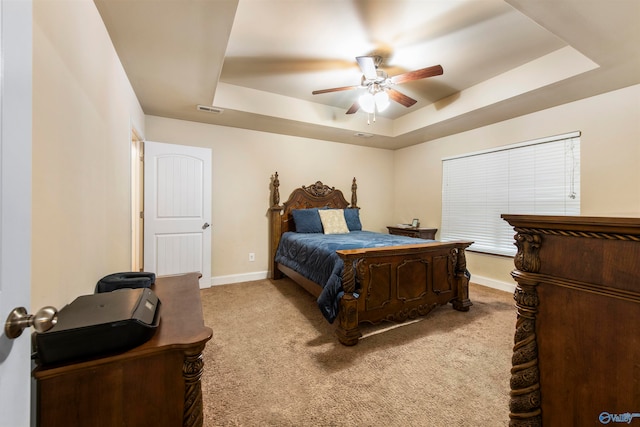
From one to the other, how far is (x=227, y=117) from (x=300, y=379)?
10.3 feet

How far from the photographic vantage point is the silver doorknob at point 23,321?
20.8 inches

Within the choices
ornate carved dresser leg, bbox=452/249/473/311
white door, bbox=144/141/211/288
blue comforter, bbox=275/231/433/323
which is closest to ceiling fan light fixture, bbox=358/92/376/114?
blue comforter, bbox=275/231/433/323

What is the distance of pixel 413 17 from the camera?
6.80 feet

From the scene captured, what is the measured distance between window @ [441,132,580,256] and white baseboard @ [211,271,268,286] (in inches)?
118

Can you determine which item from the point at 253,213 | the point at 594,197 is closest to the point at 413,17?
the point at 594,197

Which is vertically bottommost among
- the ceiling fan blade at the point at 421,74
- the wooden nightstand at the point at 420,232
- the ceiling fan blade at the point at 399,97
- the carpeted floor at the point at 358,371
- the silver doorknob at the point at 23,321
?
the carpeted floor at the point at 358,371

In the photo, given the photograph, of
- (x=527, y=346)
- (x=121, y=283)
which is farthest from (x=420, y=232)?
(x=121, y=283)

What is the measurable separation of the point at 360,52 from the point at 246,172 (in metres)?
2.29

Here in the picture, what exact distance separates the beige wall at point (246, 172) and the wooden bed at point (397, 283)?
1251mm

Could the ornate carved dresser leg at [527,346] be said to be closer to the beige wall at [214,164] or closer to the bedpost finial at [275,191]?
the beige wall at [214,164]

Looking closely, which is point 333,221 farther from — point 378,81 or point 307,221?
point 378,81

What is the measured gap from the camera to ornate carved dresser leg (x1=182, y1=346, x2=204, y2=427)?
89cm

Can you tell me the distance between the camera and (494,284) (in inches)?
144

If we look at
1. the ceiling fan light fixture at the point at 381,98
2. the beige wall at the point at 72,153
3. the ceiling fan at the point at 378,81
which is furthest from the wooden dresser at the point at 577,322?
the ceiling fan light fixture at the point at 381,98
